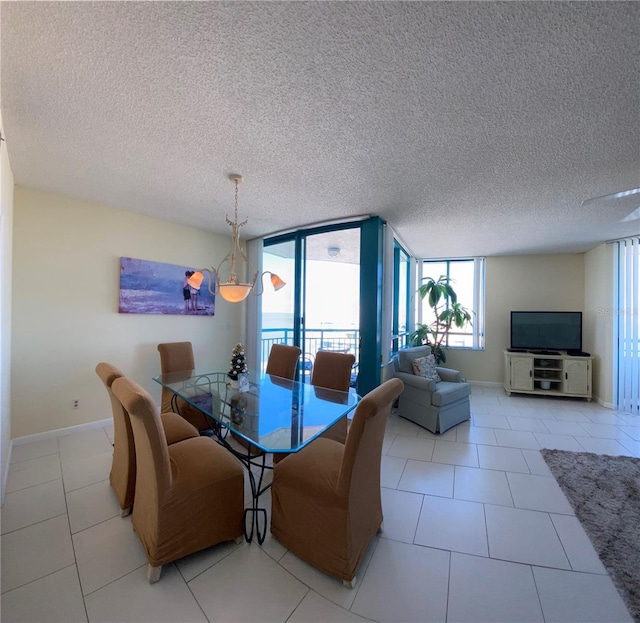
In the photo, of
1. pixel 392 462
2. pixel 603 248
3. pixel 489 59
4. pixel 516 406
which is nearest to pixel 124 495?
pixel 392 462

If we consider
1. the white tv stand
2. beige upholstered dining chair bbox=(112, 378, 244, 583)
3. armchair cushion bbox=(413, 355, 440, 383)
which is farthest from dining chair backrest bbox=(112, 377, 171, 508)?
the white tv stand

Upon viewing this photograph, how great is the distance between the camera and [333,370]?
8.86 ft

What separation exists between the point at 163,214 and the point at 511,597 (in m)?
4.23

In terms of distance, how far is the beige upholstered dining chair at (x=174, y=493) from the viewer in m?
1.34

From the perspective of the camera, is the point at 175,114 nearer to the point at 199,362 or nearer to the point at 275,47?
the point at 275,47

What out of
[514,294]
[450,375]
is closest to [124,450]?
[450,375]

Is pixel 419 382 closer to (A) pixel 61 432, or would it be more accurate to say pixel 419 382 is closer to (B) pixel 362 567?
(B) pixel 362 567

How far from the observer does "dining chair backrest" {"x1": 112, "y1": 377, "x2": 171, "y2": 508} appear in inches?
49.6

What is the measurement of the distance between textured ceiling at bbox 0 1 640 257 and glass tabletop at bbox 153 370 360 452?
180 cm

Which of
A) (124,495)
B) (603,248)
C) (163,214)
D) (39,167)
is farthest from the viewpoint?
(603,248)

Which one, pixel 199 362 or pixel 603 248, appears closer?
pixel 199 362

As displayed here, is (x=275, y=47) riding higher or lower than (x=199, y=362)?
higher

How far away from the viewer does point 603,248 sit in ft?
14.0

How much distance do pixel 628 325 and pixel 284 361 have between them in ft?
15.5
